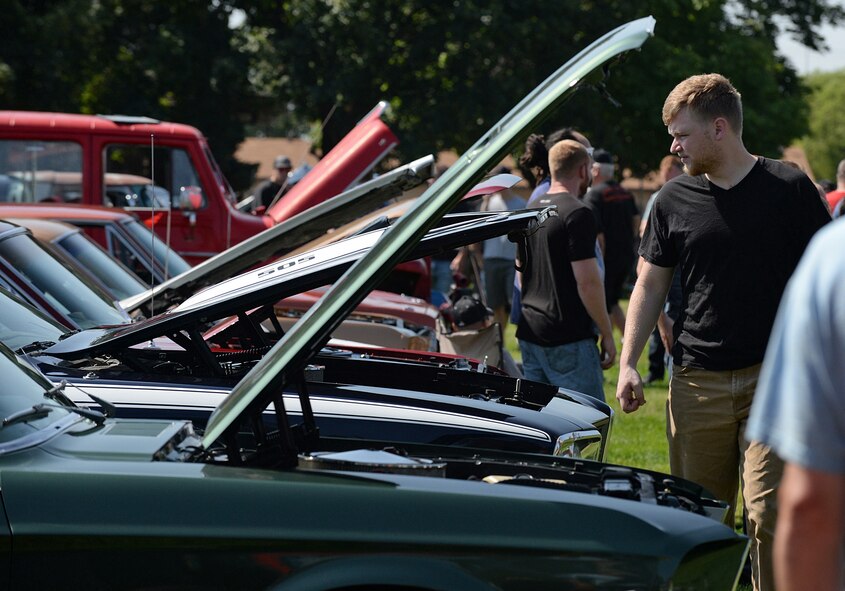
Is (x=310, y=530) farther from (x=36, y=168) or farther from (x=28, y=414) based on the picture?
(x=36, y=168)

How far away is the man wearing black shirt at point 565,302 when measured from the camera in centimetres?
567

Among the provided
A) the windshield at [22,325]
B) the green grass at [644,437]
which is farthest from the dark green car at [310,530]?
the green grass at [644,437]

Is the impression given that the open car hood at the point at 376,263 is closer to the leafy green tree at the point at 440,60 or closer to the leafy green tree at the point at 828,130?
the leafy green tree at the point at 440,60

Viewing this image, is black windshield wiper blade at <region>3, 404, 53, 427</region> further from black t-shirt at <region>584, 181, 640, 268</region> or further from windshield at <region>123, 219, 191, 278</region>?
black t-shirt at <region>584, 181, 640, 268</region>

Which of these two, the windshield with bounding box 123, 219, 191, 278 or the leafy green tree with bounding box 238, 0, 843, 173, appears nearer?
the windshield with bounding box 123, 219, 191, 278

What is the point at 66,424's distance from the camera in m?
3.04

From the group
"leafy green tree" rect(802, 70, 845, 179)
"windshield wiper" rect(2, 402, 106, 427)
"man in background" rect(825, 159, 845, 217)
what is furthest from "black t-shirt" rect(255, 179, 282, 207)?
"leafy green tree" rect(802, 70, 845, 179)

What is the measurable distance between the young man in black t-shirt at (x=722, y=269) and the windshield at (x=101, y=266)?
3.80 metres

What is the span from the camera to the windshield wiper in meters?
2.93

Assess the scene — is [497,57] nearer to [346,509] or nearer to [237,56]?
[237,56]

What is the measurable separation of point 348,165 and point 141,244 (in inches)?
71.6

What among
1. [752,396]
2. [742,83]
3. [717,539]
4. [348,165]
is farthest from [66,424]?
[742,83]

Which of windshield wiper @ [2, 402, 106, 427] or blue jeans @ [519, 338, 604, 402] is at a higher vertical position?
windshield wiper @ [2, 402, 106, 427]

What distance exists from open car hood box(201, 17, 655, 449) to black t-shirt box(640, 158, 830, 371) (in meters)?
1.02
